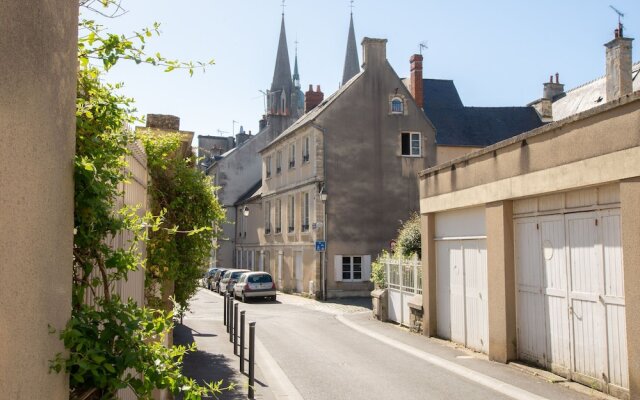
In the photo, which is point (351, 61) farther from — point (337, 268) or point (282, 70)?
point (337, 268)

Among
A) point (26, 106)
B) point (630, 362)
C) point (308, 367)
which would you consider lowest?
point (308, 367)

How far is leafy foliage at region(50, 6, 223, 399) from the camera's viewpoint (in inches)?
96.3

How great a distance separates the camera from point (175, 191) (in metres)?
8.38

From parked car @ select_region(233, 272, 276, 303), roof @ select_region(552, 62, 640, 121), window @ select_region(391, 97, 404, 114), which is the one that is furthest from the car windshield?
roof @ select_region(552, 62, 640, 121)

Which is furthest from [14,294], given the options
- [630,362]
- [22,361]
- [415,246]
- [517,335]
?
[415,246]

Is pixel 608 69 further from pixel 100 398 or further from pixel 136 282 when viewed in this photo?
pixel 100 398

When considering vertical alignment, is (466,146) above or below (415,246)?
above

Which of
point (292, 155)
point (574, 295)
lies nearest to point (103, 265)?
point (574, 295)

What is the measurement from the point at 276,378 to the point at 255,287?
16.6 meters

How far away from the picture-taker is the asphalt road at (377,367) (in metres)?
8.80

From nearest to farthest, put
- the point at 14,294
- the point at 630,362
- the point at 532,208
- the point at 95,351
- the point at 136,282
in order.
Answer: the point at 14,294
the point at 95,351
the point at 136,282
the point at 630,362
the point at 532,208

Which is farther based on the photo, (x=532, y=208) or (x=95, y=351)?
(x=532, y=208)

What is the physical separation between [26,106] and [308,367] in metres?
9.47

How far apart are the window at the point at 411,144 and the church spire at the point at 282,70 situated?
42319 millimetres
